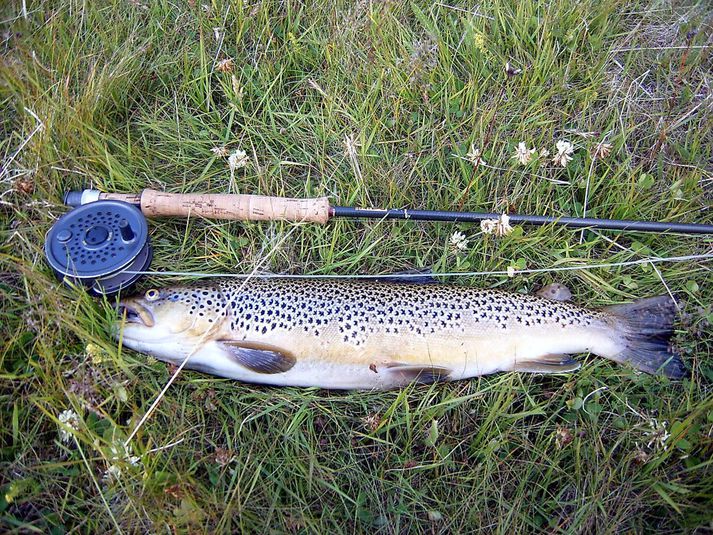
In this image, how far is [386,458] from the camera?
2.31 metres

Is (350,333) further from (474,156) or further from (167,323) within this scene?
(474,156)

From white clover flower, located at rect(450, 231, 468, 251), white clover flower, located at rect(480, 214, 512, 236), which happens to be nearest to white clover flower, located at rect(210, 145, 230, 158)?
white clover flower, located at rect(450, 231, 468, 251)

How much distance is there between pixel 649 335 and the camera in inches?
99.3

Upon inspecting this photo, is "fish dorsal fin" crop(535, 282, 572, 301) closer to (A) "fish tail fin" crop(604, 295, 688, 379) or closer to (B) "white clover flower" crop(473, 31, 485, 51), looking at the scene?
(A) "fish tail fin" crop(604, 295, 688, 379)

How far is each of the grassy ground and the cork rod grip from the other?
0.14 metres

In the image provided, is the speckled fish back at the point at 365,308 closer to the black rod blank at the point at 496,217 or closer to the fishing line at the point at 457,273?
the fishing line at the point at 457,273

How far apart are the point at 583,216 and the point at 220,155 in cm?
205

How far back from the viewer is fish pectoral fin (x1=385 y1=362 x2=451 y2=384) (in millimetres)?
2404

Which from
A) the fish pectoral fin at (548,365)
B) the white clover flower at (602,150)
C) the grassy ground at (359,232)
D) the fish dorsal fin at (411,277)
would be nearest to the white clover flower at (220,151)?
the grassy ground at (359,232)

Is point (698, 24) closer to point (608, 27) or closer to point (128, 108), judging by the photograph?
point (608, 27)

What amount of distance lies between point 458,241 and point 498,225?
0.23m

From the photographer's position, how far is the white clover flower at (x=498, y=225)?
2586 mm

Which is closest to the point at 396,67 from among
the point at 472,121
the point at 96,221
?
the point at 472,121

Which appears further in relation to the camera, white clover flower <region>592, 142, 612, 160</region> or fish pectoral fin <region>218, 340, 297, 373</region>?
white clover flower <region>592, 142, 612, 160</region>
